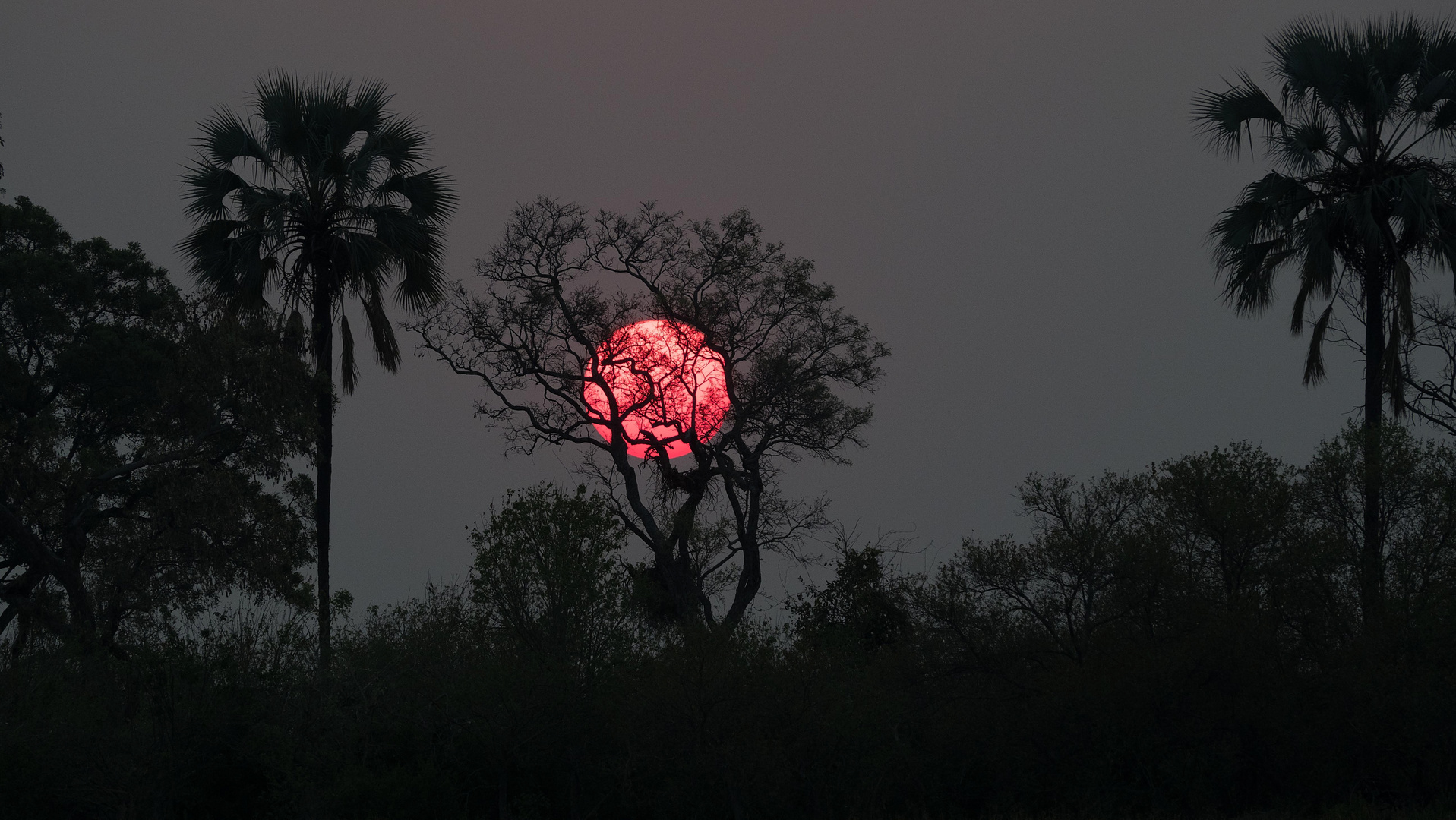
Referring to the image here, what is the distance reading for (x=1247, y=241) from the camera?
22.7 metres

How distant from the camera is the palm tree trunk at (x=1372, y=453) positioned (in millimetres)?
17750

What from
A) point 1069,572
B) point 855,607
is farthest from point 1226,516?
point 855,607

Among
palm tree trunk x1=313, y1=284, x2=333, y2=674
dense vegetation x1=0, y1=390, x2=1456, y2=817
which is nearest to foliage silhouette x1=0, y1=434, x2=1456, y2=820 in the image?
dense vegetation x1=0, y1=390, x2=1456, y2=817

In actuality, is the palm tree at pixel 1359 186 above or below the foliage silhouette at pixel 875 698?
above

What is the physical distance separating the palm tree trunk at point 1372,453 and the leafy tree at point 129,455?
1730 centimetres

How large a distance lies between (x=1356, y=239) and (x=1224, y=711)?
378 inches

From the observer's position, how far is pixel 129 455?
1043 inches

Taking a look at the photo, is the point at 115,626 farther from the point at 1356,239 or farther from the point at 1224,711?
the point at 1356,239

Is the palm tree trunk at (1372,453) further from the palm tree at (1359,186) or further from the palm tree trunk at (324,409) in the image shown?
the palm tree trunk at (324,409)

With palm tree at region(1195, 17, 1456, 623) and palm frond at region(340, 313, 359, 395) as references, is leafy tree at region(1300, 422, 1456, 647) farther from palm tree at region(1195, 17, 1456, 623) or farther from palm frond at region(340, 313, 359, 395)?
palm frond at region(340, 313, 359, 395)

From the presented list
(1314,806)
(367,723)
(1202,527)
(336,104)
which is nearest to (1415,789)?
(1314,806)

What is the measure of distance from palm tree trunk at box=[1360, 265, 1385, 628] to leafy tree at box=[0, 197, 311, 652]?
17.3 meters

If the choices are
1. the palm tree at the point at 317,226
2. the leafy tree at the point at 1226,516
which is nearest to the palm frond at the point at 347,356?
the palm tree at the point at 317,226

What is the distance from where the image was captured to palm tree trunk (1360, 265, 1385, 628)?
17.8 meters
